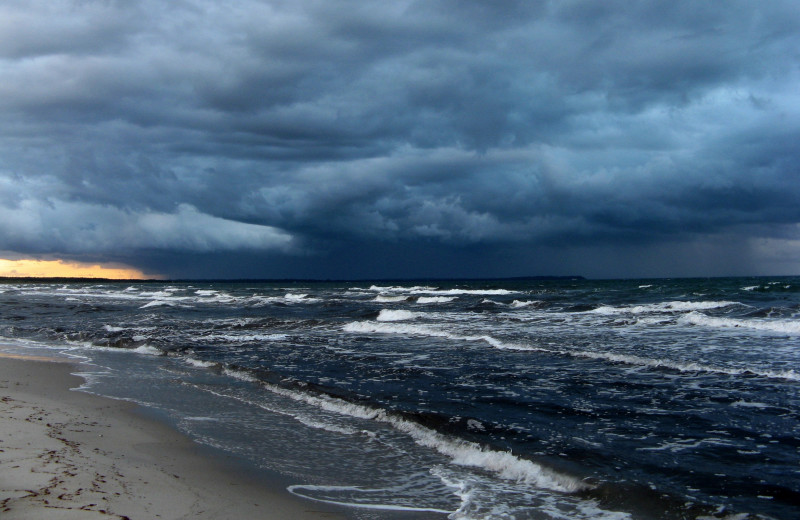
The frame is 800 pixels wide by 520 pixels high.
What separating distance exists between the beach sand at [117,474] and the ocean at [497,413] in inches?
18.2

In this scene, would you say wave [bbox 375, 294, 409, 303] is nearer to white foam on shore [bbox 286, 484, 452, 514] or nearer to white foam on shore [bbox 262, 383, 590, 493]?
white foam on shore [bbox 262, 383, 590, 493]

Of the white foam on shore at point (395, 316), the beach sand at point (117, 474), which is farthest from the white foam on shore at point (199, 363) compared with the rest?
the white foam on shore at point (395, 316)

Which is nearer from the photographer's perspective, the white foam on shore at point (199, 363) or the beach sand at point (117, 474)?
the beach sand at point (117, 474)

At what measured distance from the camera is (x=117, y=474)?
621 centimetres

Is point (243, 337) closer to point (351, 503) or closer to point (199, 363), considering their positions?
point (199, 363)

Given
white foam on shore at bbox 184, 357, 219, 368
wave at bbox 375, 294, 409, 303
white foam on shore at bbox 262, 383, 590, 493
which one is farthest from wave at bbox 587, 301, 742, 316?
white foam on shore at bbox 262, 383, 590, 493

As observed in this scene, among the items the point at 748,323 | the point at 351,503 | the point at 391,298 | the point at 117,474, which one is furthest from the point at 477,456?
the point at 391,298

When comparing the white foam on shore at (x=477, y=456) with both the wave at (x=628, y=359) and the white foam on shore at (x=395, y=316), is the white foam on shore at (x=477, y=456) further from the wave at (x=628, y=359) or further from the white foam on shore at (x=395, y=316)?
the white foam on shore at (x=395, y=316)

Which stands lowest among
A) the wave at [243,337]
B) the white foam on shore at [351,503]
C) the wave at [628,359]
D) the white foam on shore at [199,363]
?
the wave at [243,337]

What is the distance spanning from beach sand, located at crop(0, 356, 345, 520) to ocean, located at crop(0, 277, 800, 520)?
461mm

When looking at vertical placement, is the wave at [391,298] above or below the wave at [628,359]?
below

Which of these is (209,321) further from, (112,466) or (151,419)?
(112,466)

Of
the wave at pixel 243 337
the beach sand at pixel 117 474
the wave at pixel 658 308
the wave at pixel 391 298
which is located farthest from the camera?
the wave at pixel 391 298

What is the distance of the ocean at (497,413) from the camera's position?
6121 millimetres
